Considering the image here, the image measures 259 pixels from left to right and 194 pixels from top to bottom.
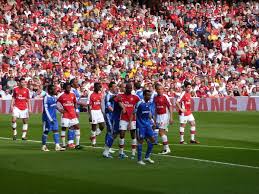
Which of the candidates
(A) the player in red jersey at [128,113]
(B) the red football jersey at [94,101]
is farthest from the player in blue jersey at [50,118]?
(A) the player in red jersey at [128,113]

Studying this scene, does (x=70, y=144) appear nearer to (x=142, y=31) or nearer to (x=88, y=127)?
(x=88, y=127)

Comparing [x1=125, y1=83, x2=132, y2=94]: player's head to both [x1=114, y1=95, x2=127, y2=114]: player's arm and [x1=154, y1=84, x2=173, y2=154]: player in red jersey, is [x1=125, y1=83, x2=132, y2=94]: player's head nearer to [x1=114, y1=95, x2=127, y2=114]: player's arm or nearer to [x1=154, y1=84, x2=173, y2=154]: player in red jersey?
[x1=114, y1=95, x2=127, y2=114]: player's arm

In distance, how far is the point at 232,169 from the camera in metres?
20.8

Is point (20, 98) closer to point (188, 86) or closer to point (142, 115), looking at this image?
point (188, 86)

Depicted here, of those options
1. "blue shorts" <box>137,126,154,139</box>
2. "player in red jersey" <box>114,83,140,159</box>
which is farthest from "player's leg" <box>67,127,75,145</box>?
A: "blue shorts" <box>137,126,154,139</box>

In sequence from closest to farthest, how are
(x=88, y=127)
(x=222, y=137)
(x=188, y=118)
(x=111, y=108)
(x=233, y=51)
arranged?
(x=111, y=108), (x=188, y=118), (x=222, y=137), (x=88, y=127), (x=233, y=51)

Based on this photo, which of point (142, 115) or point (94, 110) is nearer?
point (142, 115)

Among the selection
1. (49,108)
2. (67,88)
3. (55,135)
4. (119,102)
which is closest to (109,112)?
(67,88)

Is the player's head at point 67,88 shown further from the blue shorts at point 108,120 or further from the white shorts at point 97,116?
the blue shorts at point 108,120

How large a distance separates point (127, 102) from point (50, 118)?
3.75m

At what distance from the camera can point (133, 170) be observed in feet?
67.9

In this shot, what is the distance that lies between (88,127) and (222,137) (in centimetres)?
670

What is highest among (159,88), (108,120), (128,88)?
(159,88)

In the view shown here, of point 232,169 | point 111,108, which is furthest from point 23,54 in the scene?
point 232,169
